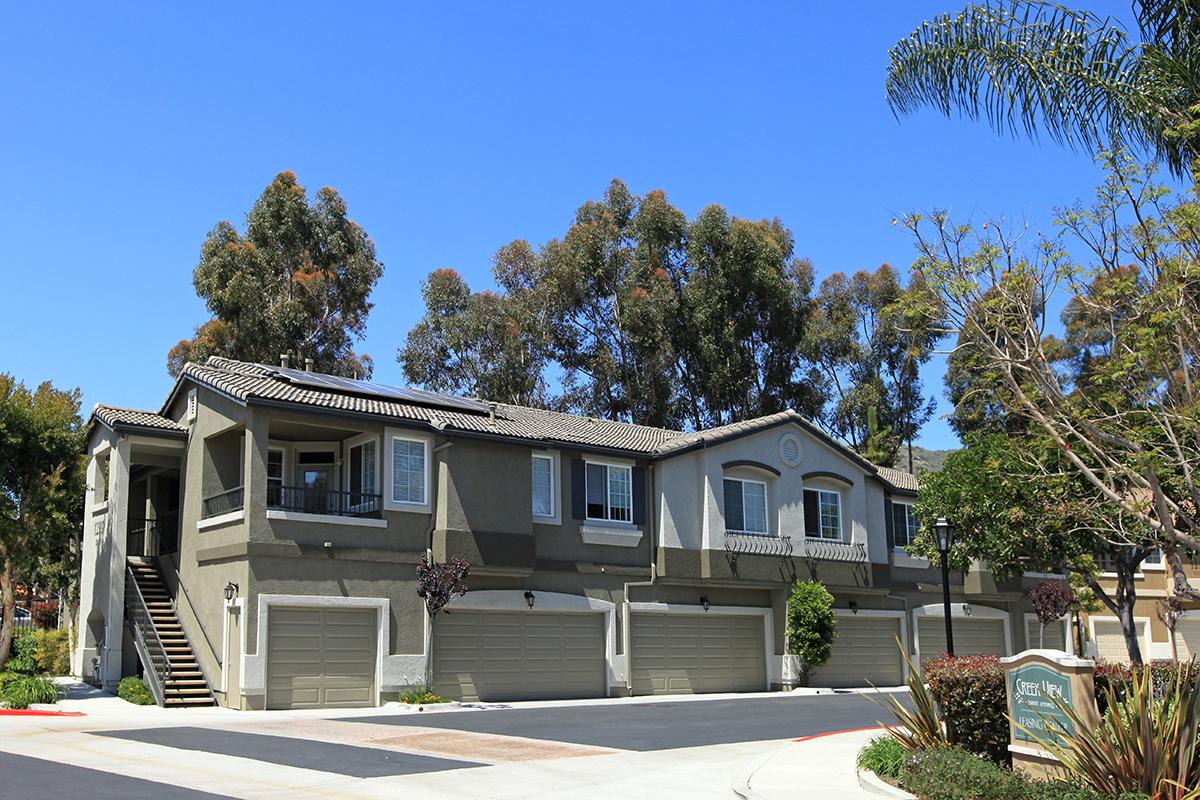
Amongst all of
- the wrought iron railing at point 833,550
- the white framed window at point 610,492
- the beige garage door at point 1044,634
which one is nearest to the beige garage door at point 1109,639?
the beige garage door at point 1044,634

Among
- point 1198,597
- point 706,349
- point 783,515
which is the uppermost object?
point 706,349

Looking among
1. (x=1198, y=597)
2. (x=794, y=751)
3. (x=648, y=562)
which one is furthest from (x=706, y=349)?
(x=1198, y=597)

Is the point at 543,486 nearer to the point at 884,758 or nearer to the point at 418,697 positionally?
the point at 418,697

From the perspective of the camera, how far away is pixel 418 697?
25047 mm

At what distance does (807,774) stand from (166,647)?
16.9 m

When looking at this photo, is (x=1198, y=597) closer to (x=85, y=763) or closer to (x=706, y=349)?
(x=85, y=763)

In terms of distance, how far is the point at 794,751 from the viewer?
53.3ft

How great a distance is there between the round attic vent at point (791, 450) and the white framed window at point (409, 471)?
462 inches

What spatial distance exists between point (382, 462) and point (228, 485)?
3958 millimetres

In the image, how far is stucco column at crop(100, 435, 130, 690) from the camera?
27.0 metres

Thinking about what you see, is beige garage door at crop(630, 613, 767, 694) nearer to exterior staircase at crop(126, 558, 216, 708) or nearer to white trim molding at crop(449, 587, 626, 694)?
white trim molding at crop(449, 587, 626, 694)

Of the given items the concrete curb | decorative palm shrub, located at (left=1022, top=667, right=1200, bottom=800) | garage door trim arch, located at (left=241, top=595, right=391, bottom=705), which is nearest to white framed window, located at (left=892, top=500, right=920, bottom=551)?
garage door trim arch, located at (left=241, top=595, right=391, bottom=705)

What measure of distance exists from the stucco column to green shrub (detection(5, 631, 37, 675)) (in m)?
1.73

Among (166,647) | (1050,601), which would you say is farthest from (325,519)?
(1050,601)
